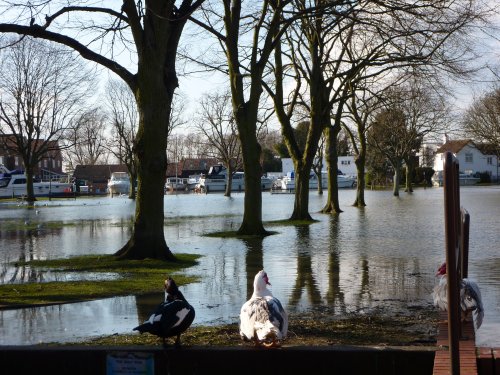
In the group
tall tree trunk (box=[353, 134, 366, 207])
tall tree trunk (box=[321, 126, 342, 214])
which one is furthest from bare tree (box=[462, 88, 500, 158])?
tall tree trunk (box=[321, 126, 342, 214])

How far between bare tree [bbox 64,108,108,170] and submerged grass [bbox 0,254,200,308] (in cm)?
4506

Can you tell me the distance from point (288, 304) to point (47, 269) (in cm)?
649

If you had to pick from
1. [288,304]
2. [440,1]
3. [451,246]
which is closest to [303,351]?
[451,246]

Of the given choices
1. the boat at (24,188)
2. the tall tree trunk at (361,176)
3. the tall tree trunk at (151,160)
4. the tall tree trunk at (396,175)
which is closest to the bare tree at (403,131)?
the tall tree trunk at (396,175)

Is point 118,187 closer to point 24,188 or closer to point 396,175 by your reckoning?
point 24,188

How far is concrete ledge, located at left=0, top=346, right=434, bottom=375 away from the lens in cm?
760

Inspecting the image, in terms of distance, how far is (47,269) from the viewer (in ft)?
53.7

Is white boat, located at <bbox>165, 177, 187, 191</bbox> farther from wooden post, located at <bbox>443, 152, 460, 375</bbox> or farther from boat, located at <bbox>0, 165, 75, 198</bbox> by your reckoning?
wooden post, located at <bbox>443, 152, 460, 375</bbox>

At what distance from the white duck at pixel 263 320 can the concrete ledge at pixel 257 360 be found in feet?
0.58

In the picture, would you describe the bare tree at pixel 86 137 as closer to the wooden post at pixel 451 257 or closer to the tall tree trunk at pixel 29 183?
the tall tree trunk at pixel 29 183

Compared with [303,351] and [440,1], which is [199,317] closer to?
[303,351]

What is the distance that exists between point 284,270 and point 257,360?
8.30 m

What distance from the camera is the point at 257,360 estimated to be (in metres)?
7.69

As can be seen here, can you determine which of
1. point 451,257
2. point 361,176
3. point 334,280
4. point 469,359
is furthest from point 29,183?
point 451,257
